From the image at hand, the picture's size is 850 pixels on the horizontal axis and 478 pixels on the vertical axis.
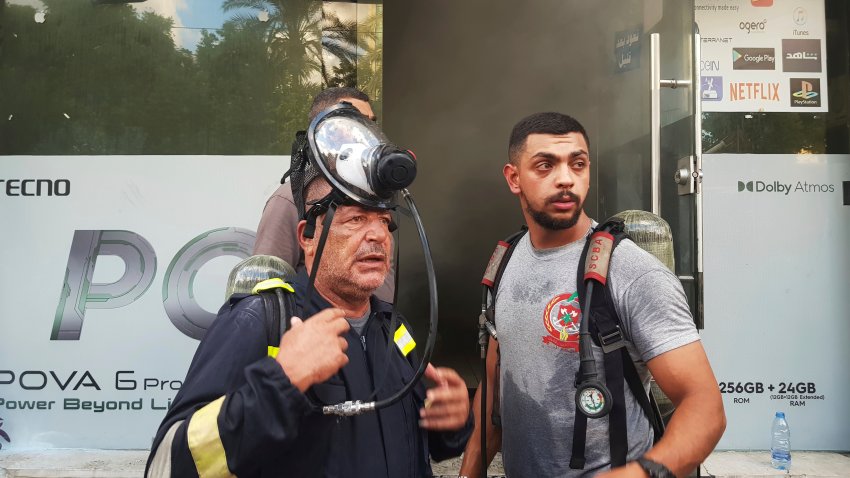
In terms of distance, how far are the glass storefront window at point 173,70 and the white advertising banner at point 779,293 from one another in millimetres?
2575

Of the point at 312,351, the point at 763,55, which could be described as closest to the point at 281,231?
the point at 312,351

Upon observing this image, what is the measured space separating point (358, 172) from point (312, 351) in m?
0.39

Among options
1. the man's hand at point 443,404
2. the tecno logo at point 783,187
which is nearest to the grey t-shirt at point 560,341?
the man's hand at point 443,404

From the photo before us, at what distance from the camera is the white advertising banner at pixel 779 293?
14.5ft

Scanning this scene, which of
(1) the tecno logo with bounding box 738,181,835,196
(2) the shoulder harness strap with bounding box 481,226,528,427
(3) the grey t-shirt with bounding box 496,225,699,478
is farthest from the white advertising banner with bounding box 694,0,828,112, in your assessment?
(3) the grey t-shirt with bounding box 496,225,699,478

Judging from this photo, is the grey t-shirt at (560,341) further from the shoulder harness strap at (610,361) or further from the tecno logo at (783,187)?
the tecno logo at (783,187)

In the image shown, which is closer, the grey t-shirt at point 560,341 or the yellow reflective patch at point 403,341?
the yellow reflective patch at point 403,341

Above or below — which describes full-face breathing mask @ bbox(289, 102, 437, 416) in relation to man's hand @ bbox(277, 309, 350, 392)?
above

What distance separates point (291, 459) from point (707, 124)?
13.4ft

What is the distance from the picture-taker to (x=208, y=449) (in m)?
1.20

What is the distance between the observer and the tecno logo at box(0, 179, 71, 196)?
4.17 meters

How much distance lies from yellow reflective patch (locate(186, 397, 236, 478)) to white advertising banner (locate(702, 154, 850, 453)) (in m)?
3.93

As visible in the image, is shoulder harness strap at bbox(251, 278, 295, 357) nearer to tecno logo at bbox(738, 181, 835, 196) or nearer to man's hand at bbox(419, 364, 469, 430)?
man's hand at bbox(419, 364, 469, 430)

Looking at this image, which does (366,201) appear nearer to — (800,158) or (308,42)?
(308,42)
